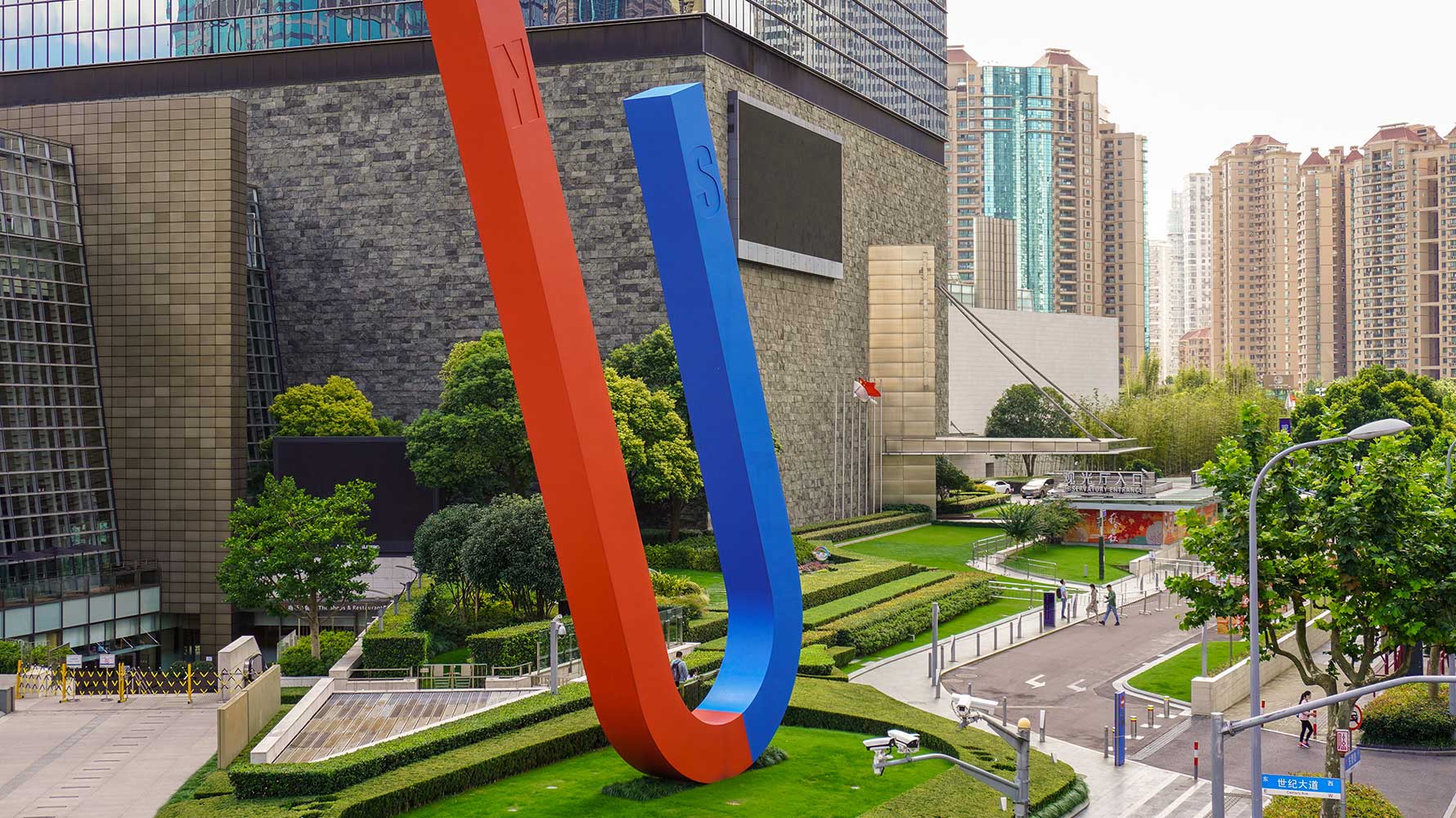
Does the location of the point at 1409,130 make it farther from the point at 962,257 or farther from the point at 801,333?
the point at 801,333

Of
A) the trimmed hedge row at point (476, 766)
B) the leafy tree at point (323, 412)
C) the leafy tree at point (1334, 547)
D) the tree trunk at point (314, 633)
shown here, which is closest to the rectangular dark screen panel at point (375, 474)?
the leafy tree at point (323, 412)

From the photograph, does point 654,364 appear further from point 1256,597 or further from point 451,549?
point 1256,597

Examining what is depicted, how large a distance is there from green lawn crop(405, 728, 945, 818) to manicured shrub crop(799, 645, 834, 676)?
7160 mm

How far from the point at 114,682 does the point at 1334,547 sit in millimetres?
31548

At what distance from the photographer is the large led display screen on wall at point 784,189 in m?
62.3

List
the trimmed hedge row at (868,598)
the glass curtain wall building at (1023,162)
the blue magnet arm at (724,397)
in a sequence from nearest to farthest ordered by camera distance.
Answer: the blue magnet arm at (724,397) → the trimmed hedge row at (868,598) → the glass curtain wall building at (1023,162)

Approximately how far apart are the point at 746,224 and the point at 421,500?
18898 mm

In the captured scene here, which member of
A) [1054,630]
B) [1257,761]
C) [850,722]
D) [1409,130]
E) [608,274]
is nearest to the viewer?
[1257,761]

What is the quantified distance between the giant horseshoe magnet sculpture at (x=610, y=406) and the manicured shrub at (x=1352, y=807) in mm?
8586

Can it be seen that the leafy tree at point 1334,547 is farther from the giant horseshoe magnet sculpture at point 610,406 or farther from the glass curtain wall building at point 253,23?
the glass curtain wall building at point 253,23

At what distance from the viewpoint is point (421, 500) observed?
182 feet

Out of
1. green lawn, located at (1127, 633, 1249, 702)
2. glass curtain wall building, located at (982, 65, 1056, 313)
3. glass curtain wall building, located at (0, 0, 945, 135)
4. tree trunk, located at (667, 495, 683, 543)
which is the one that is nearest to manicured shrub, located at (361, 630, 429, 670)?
green lawn, located at (1127, 633, 1249, 702)

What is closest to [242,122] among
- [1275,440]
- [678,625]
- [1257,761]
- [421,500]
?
[421,500]

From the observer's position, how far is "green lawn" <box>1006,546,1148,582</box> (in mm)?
59500
